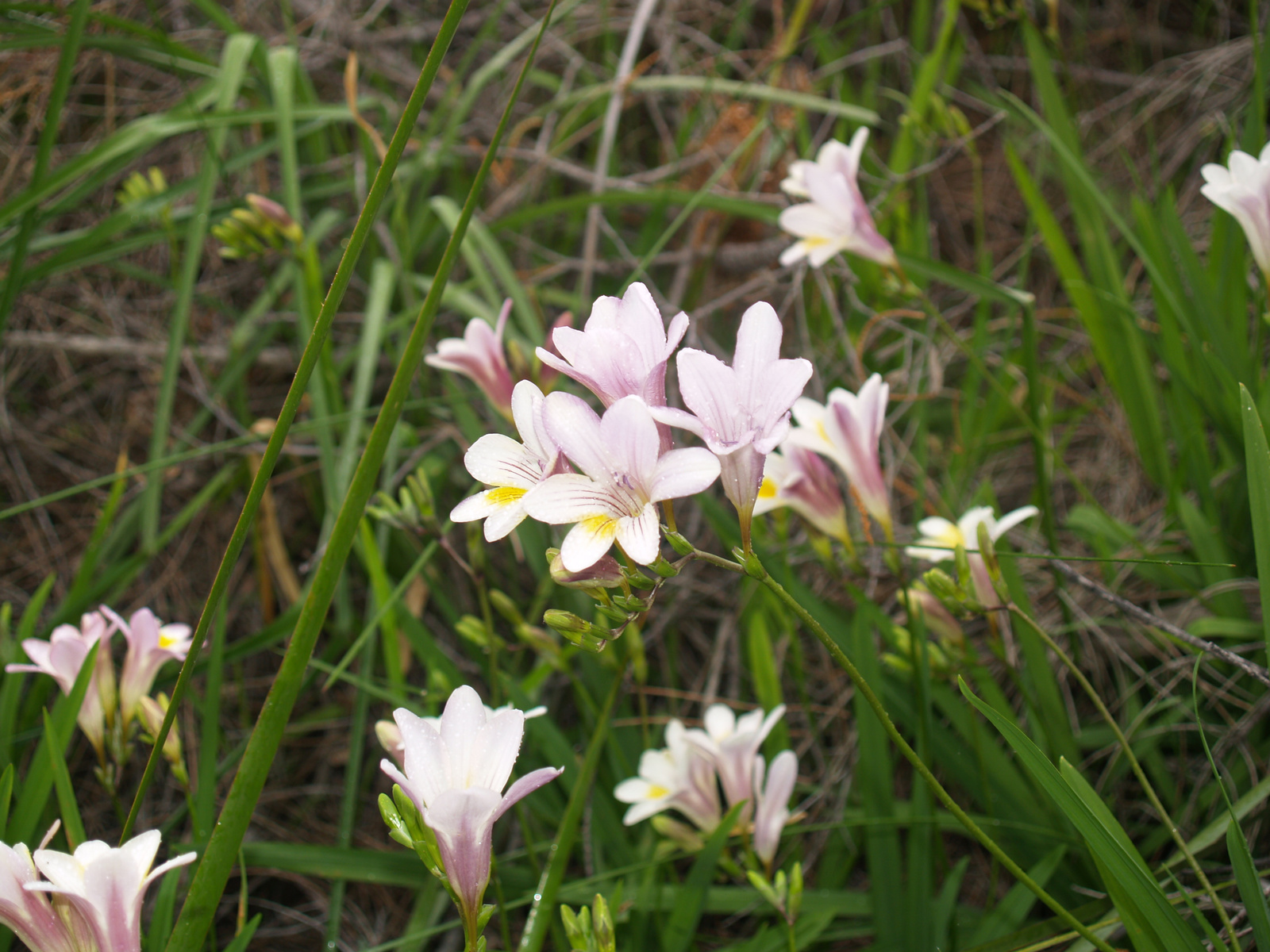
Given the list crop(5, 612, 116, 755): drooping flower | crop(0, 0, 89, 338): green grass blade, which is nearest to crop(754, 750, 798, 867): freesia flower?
crop(5, 612, 116, 755): drooping flower

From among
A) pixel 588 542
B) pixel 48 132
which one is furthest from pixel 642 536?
pixel 48 132

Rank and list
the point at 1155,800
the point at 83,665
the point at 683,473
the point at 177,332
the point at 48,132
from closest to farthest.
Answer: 1. the point at 683,473
2. the point at 1155,800
3. the point at 83,665
4. the point at 48,132
5. the point at 177,332

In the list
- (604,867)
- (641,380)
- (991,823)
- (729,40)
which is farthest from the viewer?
(729,40)

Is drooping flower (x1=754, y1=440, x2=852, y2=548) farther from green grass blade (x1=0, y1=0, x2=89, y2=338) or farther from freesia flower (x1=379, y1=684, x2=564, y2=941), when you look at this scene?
green grass blade (x1=0, y1=0, x2=89, y2=338)

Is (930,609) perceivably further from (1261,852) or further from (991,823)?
(1261,852)

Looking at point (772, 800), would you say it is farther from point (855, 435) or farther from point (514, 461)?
point (514, 461)

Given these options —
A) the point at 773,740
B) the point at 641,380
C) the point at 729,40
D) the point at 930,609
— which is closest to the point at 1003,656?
the point at 930,609

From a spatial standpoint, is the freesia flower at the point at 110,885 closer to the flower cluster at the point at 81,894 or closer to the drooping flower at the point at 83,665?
the flower cluster at the point at 81,894
